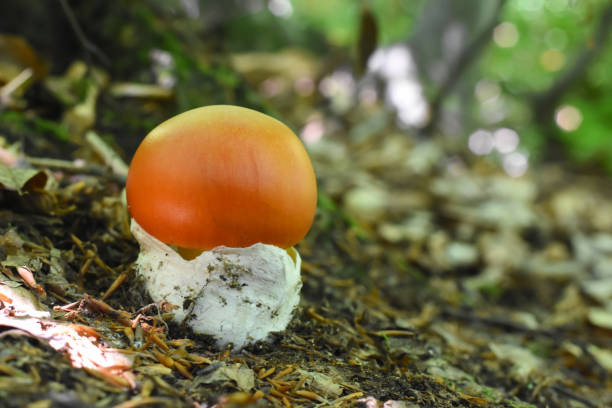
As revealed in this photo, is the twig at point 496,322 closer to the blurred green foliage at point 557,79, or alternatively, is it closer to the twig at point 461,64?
the twig at point 461,64

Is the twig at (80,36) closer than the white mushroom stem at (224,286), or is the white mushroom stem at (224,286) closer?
the white mushroom stem at (224,286)

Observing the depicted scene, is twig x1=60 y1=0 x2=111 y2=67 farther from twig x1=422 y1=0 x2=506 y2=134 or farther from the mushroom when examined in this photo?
twig x1=422 y1=0 x2=506 y2=134

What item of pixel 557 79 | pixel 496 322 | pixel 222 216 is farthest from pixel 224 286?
pixel 557 79

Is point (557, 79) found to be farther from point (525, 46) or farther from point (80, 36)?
point (80, 36)

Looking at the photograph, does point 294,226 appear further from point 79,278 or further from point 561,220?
point 561,220

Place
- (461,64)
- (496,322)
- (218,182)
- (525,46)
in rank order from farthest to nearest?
(525,46), (461,64), (496,322), (218,182)

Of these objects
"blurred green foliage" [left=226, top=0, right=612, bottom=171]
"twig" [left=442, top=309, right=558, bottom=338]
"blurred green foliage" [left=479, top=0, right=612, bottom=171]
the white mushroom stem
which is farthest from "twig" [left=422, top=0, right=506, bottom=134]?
the white mushroom stem

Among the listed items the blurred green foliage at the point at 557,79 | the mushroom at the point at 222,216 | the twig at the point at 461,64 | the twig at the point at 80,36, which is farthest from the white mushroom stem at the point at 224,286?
the blurred green foliage at the point at 557,79
